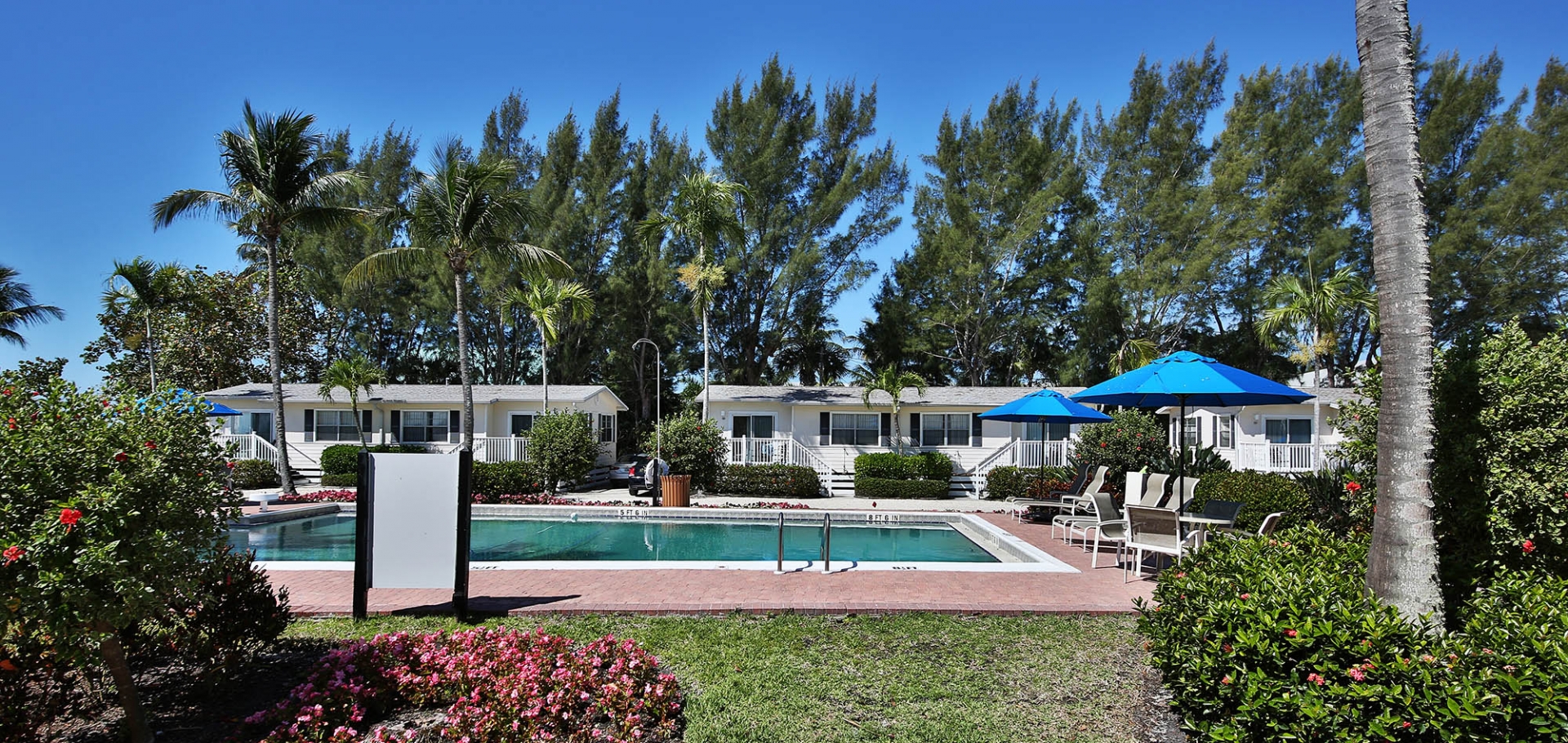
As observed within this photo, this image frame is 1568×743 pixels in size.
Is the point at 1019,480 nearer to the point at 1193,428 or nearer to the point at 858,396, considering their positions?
the point at 858,396

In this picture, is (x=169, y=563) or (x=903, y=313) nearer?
(x=169, y=563)

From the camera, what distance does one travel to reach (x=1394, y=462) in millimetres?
4070

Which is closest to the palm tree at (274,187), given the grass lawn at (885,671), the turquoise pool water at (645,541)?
the turquoise pool water at (645,541)

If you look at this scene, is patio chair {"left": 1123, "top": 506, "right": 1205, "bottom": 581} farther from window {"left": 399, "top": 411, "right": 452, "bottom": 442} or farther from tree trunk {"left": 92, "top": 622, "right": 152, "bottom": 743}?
window {"left": 399, "top": 411, "right": 452, "bottom": 442}

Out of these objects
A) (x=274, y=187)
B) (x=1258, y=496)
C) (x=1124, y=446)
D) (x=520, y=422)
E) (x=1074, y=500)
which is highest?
(x=274, y=187)

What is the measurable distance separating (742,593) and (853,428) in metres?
17.6

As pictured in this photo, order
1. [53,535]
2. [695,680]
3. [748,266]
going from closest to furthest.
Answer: [53,535] < [695,680] < [748,266]

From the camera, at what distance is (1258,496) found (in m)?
10.8

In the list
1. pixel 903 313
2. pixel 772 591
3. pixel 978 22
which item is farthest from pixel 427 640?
pixel 903 313

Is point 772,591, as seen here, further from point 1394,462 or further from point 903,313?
point 903,313

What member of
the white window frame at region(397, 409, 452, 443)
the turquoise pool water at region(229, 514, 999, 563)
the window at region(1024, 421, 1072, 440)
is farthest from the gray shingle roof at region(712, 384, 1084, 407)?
the white window frame at region(397, 409, 452, 443)

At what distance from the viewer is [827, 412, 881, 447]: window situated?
25.0m

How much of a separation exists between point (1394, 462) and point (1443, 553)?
42.9 inches

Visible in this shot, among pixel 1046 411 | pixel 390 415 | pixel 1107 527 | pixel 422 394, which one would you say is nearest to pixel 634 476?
pixel 422 394
